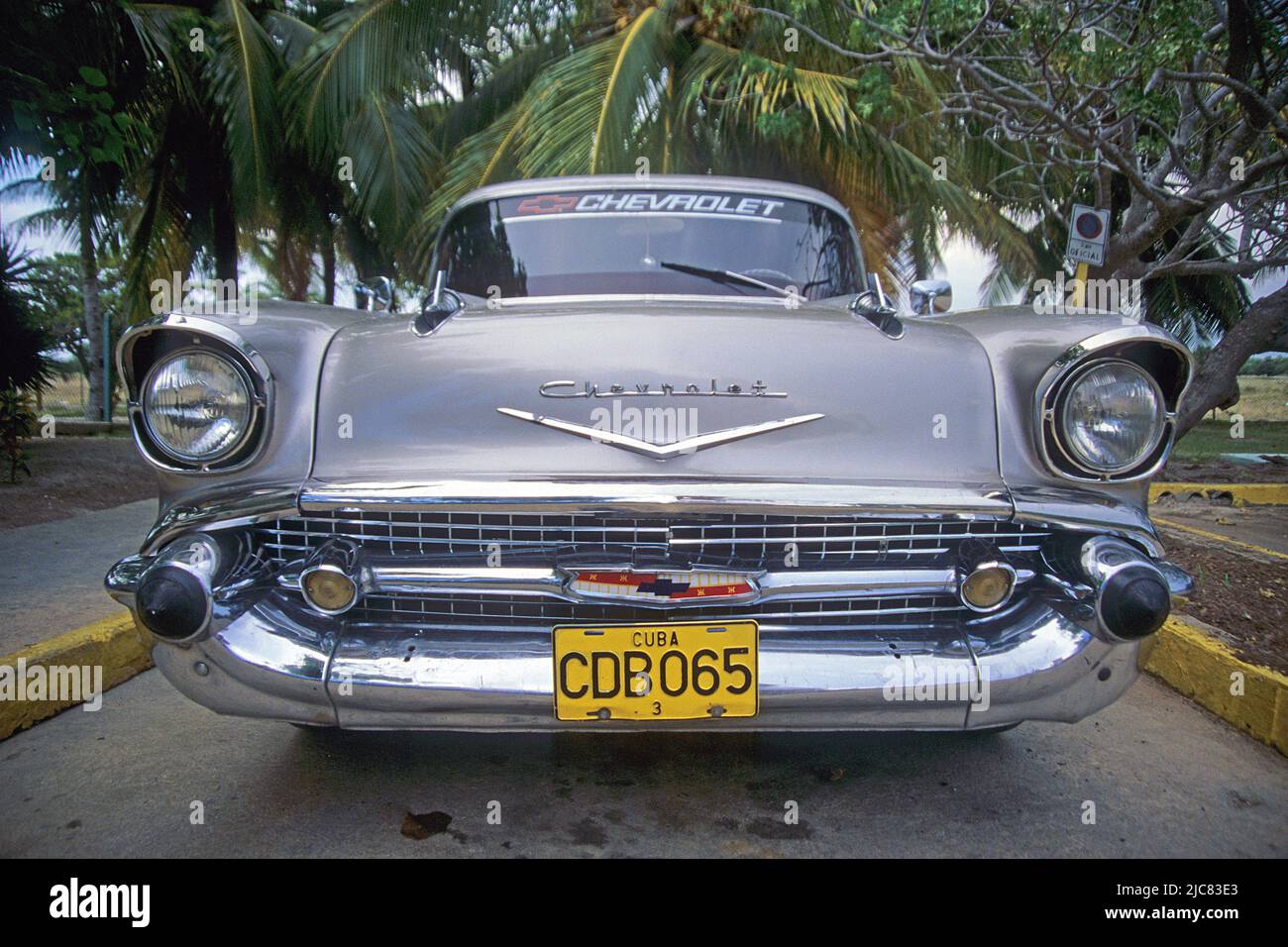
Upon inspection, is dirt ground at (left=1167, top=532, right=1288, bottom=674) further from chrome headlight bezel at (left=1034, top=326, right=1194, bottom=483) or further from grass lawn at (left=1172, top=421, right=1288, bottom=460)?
grass lawn at (left=1172, top=421, right=1288, bottom=460)

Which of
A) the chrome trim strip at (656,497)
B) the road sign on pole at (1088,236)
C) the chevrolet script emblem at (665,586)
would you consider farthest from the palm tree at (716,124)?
the chevrolet script emblem at (665,586)

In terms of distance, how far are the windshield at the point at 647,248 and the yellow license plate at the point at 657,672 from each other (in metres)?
1.18

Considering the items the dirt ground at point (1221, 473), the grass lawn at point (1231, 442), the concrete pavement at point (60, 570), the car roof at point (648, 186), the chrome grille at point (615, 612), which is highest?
the car roof at point (648, 186)

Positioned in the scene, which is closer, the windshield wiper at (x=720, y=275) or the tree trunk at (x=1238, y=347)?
the windshield wiper at (x=720, y=275)

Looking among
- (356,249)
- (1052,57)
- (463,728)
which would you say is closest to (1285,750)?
(463,728)

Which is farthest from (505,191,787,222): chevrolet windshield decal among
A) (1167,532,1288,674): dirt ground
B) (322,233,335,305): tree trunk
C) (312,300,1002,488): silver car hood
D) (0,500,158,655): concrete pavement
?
(322,233,335,305): tree trunk

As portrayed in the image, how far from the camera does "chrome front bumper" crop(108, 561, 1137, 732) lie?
1.56m

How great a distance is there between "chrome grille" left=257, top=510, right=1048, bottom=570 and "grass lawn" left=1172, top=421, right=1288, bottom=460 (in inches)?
379

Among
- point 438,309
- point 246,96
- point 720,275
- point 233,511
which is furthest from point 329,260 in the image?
point 233,511

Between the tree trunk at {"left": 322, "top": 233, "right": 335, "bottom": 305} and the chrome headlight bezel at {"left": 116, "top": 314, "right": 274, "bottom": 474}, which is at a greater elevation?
the tree trunk at {"left": 322, "top": 233, "right": 335, "bottom": 305}

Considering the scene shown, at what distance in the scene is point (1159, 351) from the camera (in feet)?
5.73

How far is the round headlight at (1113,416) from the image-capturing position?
1741 millimetres

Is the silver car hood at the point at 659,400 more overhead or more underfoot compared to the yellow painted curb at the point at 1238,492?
more overhead

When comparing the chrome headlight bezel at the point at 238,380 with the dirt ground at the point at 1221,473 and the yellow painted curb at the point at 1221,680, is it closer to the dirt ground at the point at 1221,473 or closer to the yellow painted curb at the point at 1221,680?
the yellow painted curb at the point at 1221,680
